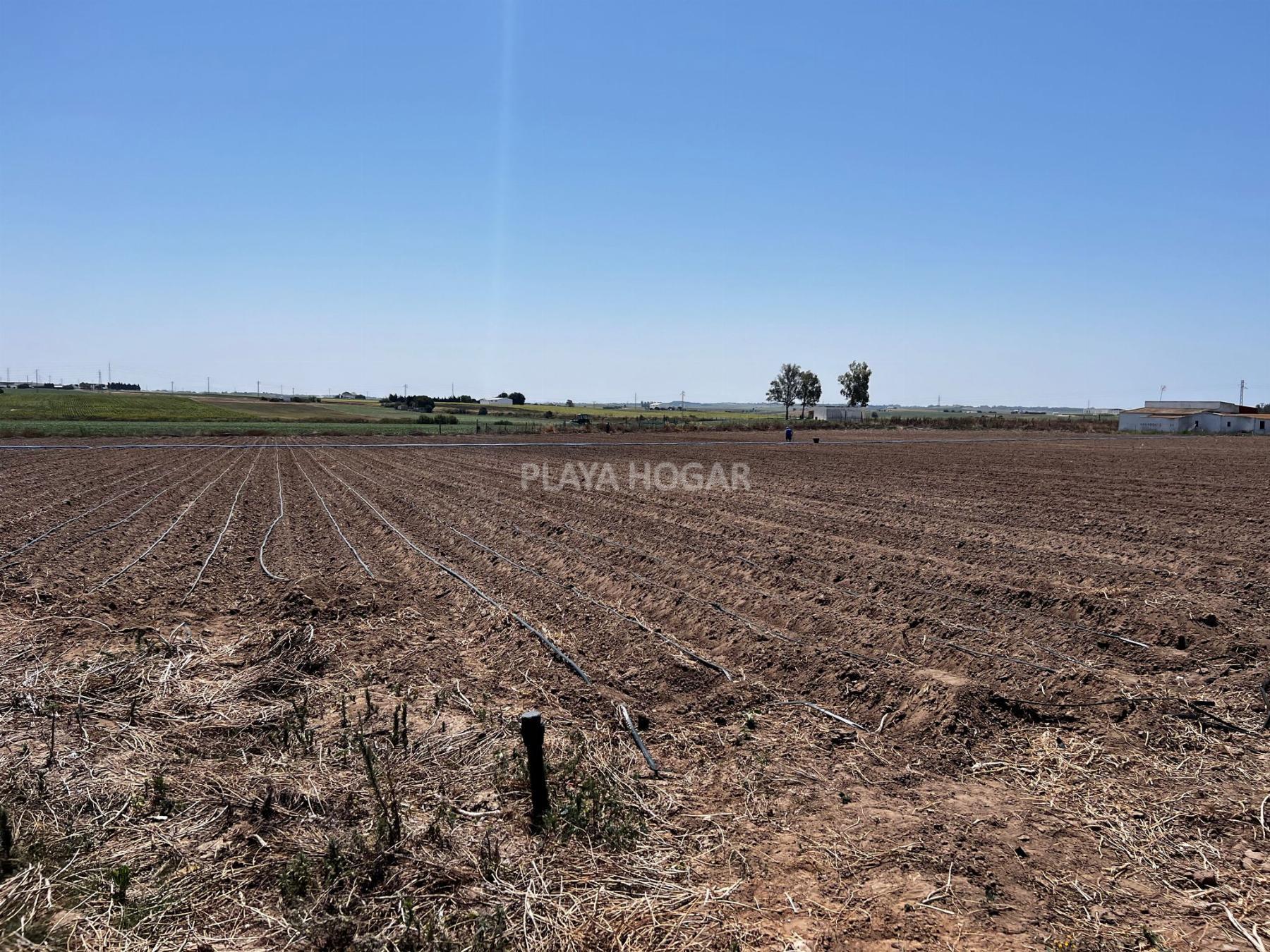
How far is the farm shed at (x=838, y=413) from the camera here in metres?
100

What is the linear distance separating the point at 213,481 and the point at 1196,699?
23039 mm

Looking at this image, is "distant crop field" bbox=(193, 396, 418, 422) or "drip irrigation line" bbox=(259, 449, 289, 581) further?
"distant crop field" bbox=(193, 396, 418, 422)

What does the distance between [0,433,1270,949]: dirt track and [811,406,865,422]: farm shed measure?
90.2 metres

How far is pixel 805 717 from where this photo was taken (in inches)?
224

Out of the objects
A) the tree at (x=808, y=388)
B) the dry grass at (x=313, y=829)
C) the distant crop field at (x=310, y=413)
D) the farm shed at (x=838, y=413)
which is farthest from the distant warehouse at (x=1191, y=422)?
the dry grass at (x=313, y=829)

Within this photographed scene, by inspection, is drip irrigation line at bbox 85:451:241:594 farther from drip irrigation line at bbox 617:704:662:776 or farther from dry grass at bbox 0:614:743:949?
drip irrigation line at bbox 617:704:662:776

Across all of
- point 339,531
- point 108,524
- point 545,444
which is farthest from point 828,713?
point 545,444

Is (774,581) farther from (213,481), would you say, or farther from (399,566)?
(213,481)

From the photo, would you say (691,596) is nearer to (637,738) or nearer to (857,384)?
(637,738)

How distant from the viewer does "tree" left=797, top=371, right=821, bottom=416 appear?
127 m

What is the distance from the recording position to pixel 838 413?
332ft

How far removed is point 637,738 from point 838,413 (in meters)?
100

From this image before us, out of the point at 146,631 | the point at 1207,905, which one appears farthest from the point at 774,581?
the point at 146,631

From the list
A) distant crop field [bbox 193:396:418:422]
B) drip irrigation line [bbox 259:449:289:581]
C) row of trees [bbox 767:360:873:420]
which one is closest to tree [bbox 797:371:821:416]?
row of trees [bbox 767:360:873:420]
